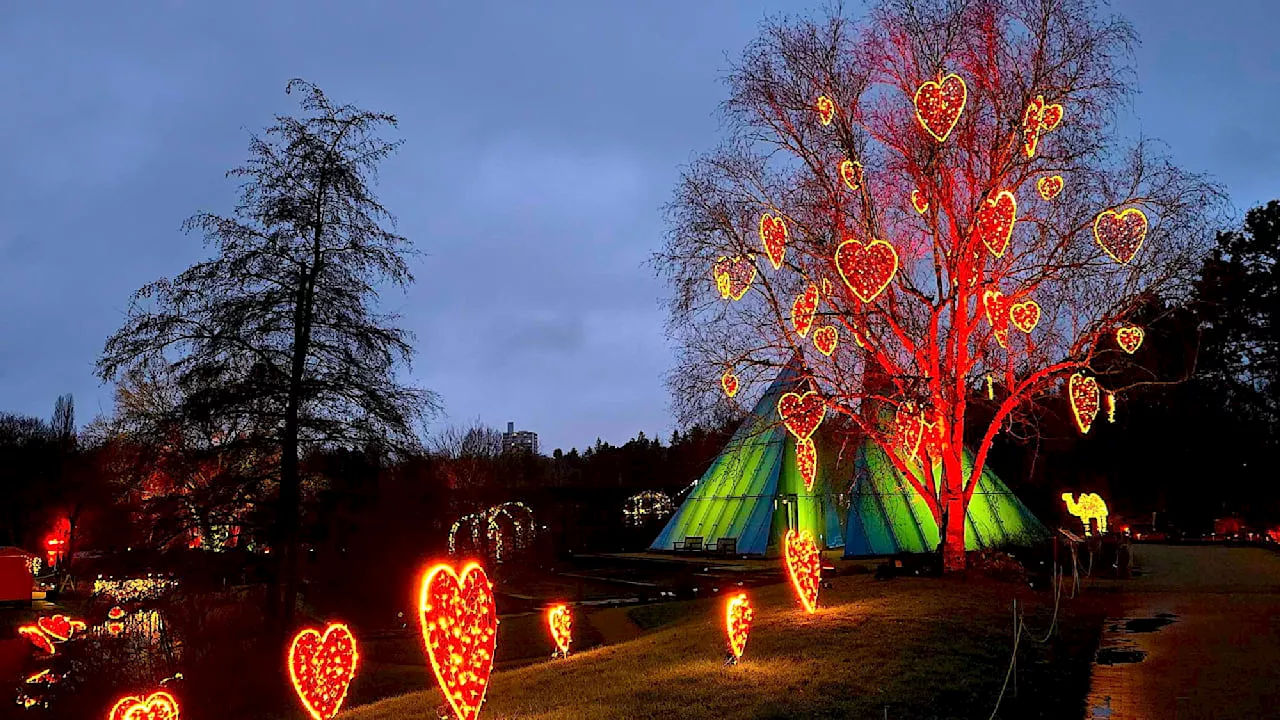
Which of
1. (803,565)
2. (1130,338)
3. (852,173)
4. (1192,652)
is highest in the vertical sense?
(852,173)

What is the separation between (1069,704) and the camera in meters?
9.12

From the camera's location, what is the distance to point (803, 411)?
760 inches

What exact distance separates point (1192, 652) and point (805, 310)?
941 centimetres

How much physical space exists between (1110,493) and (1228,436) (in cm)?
827

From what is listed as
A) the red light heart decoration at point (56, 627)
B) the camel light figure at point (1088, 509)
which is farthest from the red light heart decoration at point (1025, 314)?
the camel light figure at point (1088, 509)

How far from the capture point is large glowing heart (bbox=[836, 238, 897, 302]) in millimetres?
17031

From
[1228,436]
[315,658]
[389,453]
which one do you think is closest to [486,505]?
[389,453]

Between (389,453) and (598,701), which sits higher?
(389,453)

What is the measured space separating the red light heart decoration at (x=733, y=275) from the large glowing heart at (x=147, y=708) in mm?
12697

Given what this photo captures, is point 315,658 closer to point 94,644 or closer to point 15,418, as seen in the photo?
point 94,644

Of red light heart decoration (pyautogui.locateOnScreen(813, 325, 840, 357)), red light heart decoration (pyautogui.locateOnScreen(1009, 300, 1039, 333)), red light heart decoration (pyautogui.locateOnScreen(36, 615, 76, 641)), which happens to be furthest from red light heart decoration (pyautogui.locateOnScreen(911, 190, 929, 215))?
red light heart decoration (pyautogui.locateOnScreen(36, 615, 76, 641))

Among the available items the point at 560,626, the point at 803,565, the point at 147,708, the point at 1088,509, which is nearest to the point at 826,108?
the point at 803,565

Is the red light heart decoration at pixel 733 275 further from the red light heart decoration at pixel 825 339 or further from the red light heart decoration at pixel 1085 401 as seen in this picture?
the red light heart decoration at pixel 1085 401

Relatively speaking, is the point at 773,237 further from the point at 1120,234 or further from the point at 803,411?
the point at 1120,234
